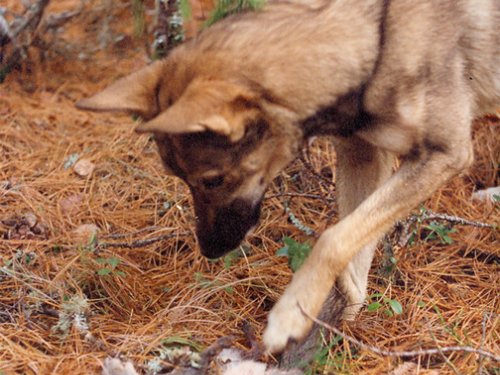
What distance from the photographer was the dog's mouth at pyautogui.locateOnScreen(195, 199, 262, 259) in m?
3.38

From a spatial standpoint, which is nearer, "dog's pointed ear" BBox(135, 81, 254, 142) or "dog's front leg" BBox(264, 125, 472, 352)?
"dog's pointed ear" BBox(135, 81, 254, 142)

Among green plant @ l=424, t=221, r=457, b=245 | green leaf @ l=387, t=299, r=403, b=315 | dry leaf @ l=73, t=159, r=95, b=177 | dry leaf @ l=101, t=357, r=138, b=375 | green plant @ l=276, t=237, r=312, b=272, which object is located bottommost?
green plant @ l=424, t=221, r=457, b=245

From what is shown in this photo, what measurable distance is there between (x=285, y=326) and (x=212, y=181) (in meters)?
0.62

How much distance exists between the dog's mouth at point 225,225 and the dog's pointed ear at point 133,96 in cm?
52

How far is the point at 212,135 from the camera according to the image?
2.96 m

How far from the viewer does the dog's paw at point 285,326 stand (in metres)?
3.08

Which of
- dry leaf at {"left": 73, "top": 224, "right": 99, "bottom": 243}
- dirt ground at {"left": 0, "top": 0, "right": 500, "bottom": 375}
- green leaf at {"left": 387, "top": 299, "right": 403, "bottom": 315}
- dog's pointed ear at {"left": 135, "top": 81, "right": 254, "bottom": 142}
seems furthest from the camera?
dry leaf at {"left": 73, "top": 224, "right": 99, "bottom": 243}

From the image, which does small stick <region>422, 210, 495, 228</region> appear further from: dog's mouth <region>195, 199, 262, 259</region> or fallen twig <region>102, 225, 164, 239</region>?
fallen twig <region>102, 225, 164, 239</region>

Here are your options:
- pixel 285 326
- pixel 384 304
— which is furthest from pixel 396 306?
pixel 285 326

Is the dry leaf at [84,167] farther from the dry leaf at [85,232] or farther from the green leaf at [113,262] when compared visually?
the green leaf at [113,262]

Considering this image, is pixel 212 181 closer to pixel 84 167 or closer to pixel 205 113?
pixel 205 113

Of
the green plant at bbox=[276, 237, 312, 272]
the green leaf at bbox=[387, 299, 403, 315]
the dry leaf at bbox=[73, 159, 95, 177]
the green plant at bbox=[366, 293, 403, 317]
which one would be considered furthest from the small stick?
the dry leaf at bbox=[73, 159, 95, 177]

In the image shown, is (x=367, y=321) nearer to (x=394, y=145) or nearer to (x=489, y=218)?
(x=394, y=145)

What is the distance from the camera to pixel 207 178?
10.5 ft
